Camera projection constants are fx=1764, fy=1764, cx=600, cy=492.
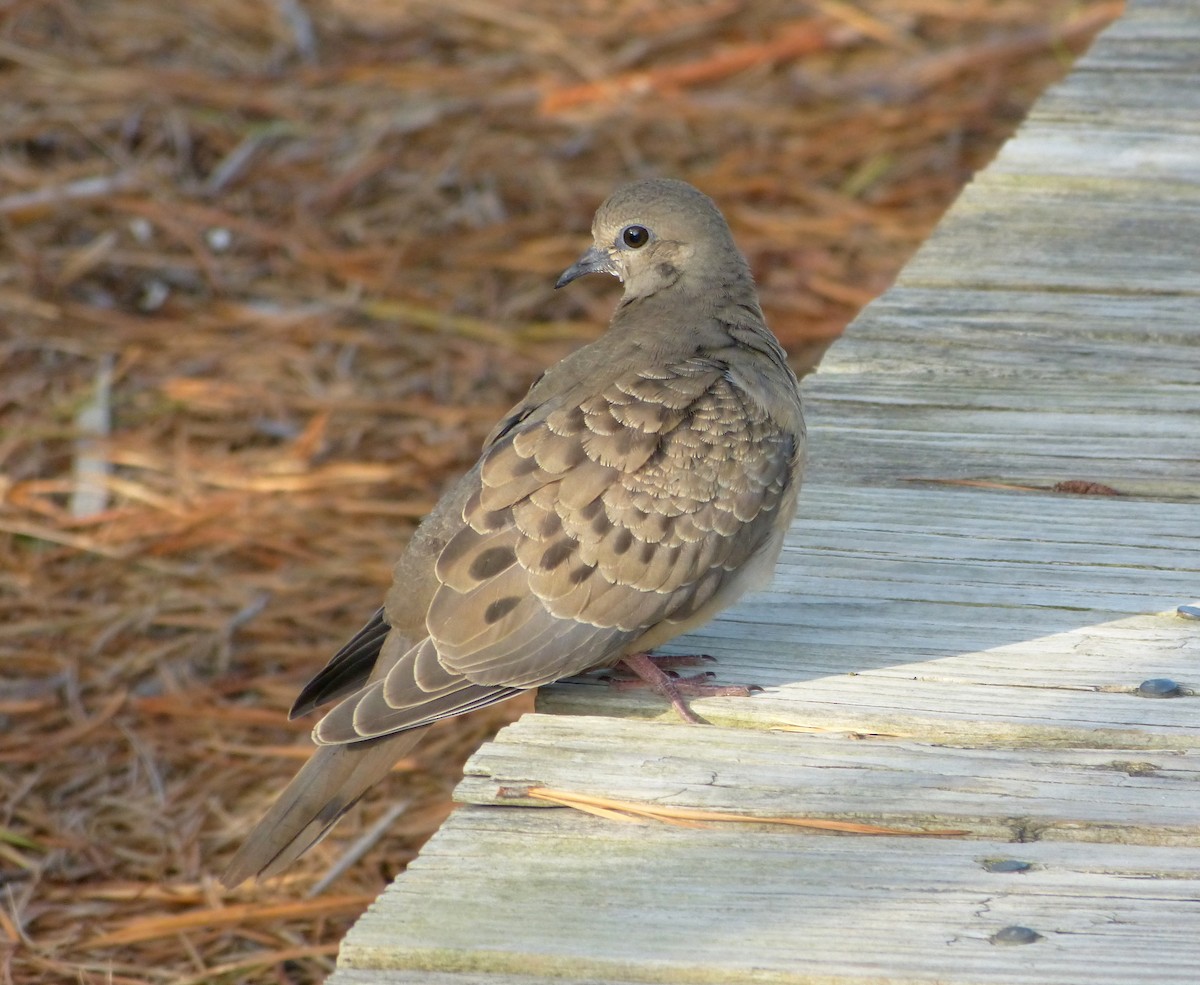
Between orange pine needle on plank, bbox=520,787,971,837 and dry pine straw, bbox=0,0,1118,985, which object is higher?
dry pine straw, bbox=0,0,1118,985

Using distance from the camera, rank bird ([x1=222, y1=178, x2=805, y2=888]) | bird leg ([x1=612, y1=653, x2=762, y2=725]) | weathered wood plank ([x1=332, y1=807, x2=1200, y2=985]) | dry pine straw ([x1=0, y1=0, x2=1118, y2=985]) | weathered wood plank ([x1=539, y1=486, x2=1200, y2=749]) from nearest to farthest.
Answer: weathered wood plank ([x1=332, y1=807, x2=1200, y2=985]) → weathered wood plank ([x1=539, y1=486, x2=1200, y2=749]) → bird leg ([x1=612, y1=653, x2=762, y2=725]) → bird ([x1=222, y1=178, x2=805, y2=888]) → dry pine straw ([x1=0, y1=0, x2=1118, y2=985])

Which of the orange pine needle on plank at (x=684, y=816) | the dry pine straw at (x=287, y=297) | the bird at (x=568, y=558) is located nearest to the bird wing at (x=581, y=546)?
the bird at (x=568, y=558)

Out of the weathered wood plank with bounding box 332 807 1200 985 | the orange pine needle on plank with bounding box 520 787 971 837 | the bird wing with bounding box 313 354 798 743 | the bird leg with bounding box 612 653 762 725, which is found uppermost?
the bird wing with bounding box 313 354 798 743

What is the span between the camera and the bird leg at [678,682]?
3059mm

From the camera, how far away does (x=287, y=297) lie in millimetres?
6543

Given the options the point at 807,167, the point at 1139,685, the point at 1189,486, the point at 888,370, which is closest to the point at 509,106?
the point at 807,167

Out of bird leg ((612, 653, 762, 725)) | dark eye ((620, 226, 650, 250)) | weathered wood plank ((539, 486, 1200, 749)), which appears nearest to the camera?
weathered wood plank ((539, 486, 1200, 749))

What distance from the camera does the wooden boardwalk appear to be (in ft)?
7.73

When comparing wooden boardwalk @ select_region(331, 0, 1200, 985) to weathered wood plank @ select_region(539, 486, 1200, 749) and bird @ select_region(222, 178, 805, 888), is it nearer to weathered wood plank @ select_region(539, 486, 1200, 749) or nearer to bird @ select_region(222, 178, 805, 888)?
weathered wood plank @ select_region(539, 486, 1200, 749)

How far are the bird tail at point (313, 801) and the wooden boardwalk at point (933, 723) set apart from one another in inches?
12.6

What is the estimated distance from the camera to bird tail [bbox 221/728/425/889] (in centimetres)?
311

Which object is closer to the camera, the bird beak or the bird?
the bird

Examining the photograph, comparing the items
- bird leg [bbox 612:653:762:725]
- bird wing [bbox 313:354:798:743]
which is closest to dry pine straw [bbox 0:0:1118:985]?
bird wing [bbox 313:354:798:743]

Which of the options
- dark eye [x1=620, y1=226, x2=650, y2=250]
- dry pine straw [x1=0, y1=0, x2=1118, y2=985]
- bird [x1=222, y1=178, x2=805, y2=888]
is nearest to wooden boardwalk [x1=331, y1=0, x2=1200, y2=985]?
bird [x1=222, y1=178, x2=805, y2=888]
